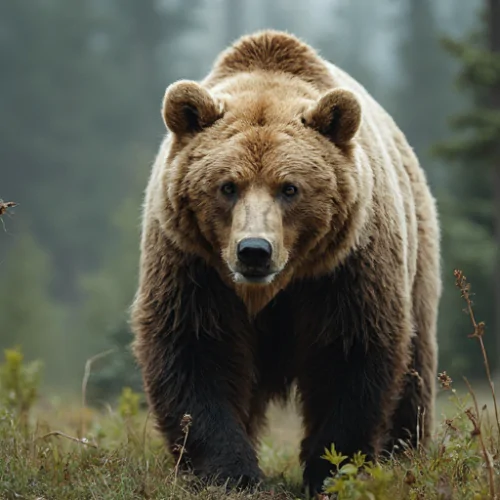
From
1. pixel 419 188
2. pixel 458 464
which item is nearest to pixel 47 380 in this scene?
pixel 419 188

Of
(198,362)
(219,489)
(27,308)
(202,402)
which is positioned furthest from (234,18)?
(219,489)

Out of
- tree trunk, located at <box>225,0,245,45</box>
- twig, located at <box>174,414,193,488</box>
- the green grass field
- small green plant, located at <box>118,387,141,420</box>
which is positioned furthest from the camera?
tree trunk, located at <box>225,0,245,45</box>

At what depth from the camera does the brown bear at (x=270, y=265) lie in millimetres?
4922

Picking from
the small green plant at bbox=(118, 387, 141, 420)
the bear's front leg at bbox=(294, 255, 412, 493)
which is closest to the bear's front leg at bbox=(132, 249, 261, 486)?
the bear's front leg at bbox=(294, 255, 412, 493)

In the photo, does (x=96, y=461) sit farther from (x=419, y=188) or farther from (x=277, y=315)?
(x=419, y=188)

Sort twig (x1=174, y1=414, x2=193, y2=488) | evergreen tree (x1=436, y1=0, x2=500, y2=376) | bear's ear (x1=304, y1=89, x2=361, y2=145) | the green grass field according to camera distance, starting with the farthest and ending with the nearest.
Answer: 1. evergreen tree (x1=436, y1=0, x2=500, y2=376)
2. bear's ear (x1=304, y1=89, x2=361, y2=145)
3. twig (x1=174, y1=414, x2=193, y2=488)
4. the green grass field

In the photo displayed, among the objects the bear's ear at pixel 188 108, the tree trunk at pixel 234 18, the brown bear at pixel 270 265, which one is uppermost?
the tree trunk at pixel 234 18

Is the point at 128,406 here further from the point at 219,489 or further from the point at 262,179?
the point at 262,179

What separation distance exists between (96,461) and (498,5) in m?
15.6

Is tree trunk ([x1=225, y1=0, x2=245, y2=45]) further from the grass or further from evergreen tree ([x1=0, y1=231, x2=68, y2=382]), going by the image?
the grass

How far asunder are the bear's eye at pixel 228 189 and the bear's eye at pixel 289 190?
0.76 ft

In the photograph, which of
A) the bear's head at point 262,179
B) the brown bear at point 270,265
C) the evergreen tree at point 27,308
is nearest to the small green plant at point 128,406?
the brown bear at point 270,265

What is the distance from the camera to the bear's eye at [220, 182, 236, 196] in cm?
487

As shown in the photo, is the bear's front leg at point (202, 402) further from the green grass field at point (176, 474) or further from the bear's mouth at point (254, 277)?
the bear's mouth at point (254, 277)
